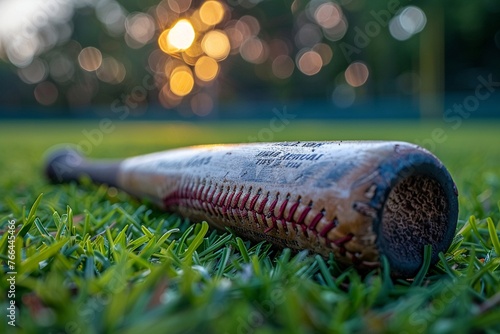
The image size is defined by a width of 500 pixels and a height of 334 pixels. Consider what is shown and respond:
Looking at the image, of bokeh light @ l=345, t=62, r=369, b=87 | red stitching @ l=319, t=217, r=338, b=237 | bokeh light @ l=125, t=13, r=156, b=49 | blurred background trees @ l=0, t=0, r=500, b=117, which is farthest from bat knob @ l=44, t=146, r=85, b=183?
bokeh light @ l=125, t=13, r=156, b=49

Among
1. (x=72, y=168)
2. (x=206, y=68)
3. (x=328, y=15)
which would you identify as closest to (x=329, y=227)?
(x=72, y=168)

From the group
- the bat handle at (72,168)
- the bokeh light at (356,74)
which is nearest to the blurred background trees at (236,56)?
the bokeh light at (356,74)

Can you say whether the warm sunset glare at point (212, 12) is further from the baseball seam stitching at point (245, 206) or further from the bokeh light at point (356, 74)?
the baseball seam stitching at point (245, 206)

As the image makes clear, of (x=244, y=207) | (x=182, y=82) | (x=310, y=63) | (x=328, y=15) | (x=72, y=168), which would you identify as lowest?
(x=182, y=82)

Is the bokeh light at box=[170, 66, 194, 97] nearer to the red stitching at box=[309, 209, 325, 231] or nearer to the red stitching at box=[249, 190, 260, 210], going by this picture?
the red stitching at box=[249, 190, 260, 210]

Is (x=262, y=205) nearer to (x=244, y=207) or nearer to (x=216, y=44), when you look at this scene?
(x=244, y=207)
